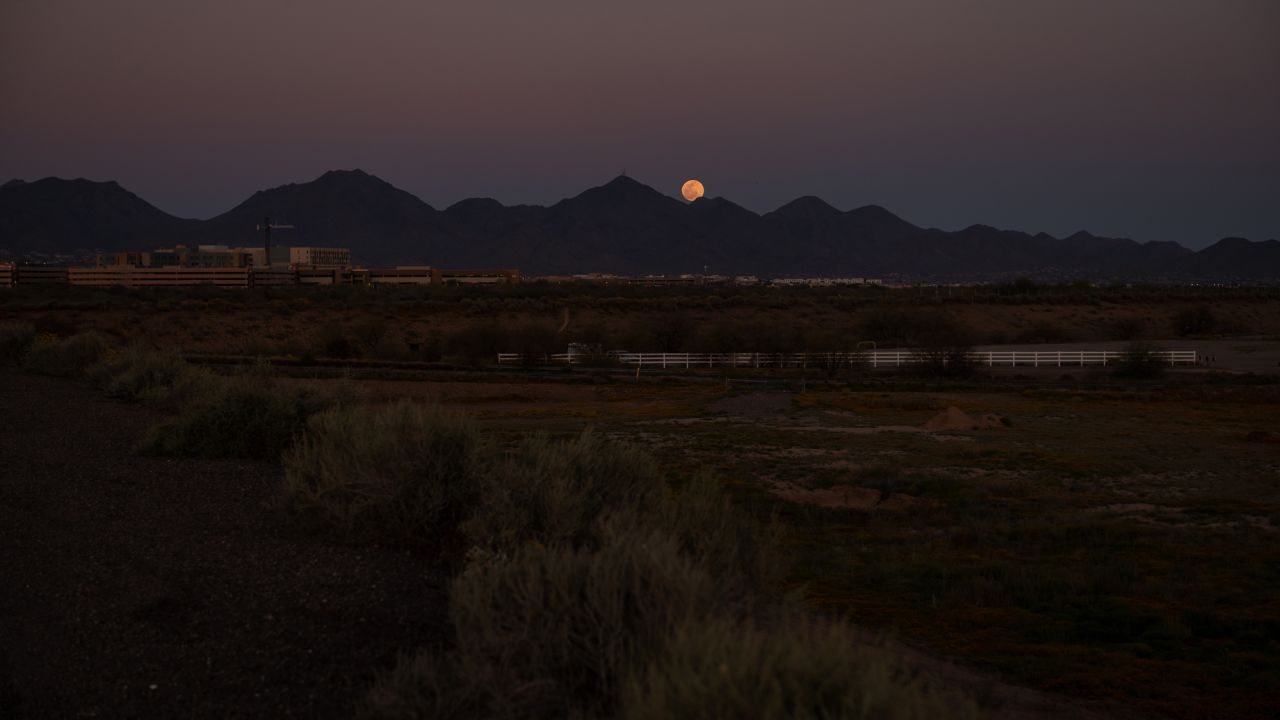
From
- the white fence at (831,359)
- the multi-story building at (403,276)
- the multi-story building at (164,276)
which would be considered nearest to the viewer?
the white fence at (831,359)

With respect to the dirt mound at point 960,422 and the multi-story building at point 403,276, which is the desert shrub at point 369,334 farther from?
the multi-story building at point 403,276

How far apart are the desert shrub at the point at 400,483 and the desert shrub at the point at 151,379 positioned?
8709 mm

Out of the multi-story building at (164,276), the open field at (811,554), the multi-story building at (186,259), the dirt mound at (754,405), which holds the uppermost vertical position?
the multi-story building at (186,259)

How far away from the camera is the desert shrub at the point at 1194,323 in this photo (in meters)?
79.4

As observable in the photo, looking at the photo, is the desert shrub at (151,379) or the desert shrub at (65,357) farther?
the desert shrub at (65,357)

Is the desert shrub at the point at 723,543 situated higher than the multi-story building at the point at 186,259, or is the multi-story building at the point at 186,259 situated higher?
the multi-story building at the point at 186,259

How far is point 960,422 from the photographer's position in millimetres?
28953

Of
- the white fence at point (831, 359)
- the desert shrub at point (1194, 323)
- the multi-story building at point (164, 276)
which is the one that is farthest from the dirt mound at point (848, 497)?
the multi-story building at point (164, 276)

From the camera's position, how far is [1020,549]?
13836 millimetres

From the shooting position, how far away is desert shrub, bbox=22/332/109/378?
27609mm

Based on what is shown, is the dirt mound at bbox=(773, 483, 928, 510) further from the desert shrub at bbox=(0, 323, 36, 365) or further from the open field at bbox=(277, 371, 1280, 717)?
the desert shrub at bbox=(0, 323, 36, 365)

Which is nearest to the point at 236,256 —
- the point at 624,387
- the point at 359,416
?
the point at 624,387

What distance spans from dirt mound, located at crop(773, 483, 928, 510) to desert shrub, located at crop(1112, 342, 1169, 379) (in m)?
34.9

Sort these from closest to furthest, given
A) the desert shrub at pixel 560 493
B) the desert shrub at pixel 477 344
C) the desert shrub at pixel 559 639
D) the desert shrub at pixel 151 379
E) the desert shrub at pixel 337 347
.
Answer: the desert shrub at pixel 559 639 → the desert shrub at pixel 560 493 → the desert shrub at pixel 151 379 → the desert shrub at pixel 337 347 → the desert shrub at pixel 477 344
